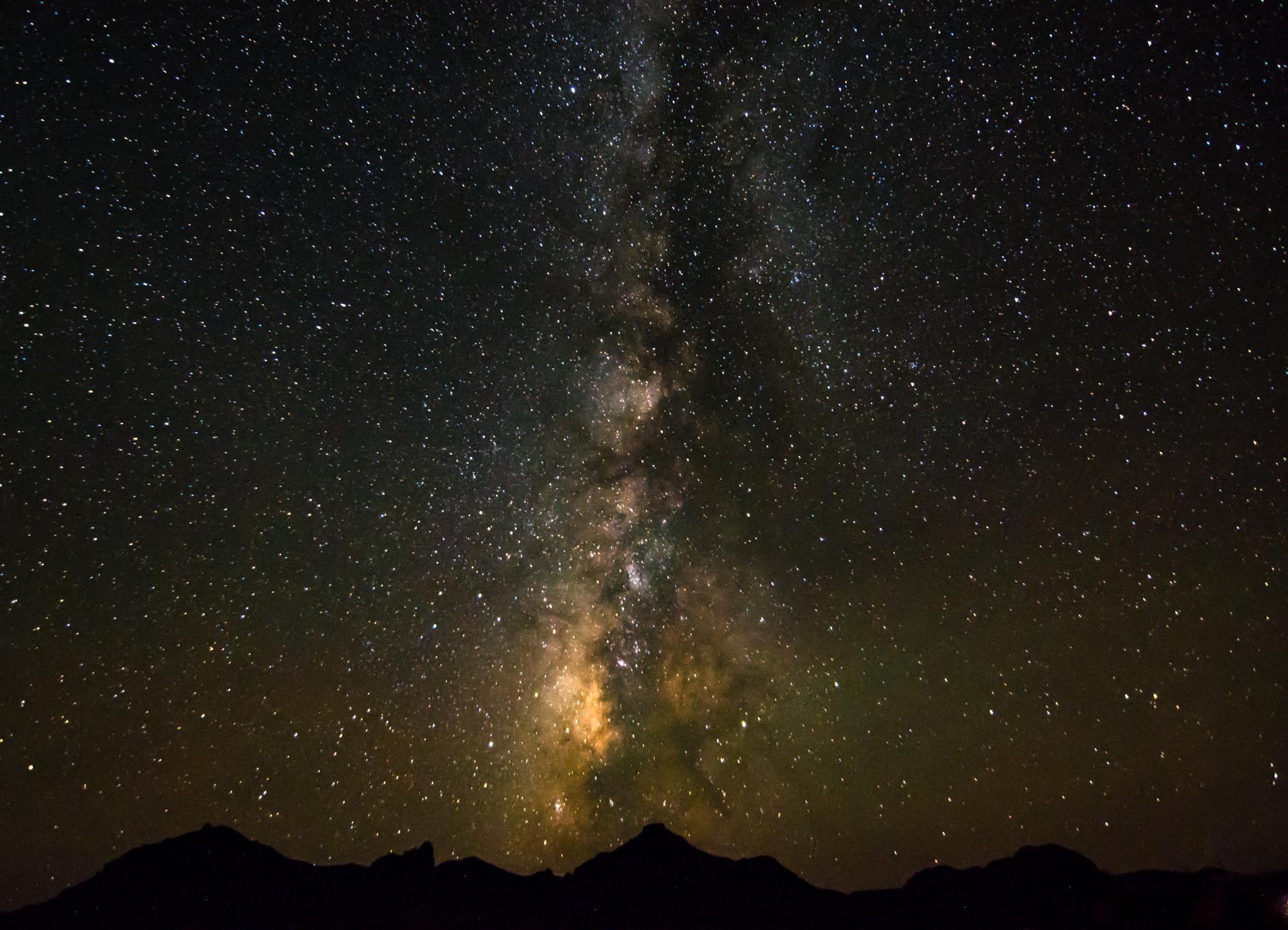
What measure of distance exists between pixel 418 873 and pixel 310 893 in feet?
12.7

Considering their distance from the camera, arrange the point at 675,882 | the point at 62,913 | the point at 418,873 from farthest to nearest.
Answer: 1. the point at 675,882
2. the point at 418,873
3. the point at 62,913

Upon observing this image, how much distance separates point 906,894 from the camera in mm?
23281

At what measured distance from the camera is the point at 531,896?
23859 millimetres

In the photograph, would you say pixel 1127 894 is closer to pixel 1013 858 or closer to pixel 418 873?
pixel 1013 858

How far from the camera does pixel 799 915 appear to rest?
2359cm

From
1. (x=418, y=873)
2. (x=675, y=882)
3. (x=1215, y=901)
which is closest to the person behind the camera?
(x=1215, y=901)

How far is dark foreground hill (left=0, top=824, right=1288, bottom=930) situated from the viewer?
20.5 m

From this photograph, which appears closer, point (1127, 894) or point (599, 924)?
point (1127, 894)

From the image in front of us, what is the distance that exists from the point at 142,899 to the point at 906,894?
25.7 meters

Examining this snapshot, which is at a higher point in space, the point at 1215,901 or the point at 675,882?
the point at 675,882

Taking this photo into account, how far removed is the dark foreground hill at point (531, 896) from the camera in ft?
67.4

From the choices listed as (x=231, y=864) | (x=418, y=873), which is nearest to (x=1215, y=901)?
(x=418, y=873)

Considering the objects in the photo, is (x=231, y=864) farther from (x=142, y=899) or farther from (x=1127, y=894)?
(x=1127, y=894)

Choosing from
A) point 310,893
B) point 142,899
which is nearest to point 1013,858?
point 310,893
